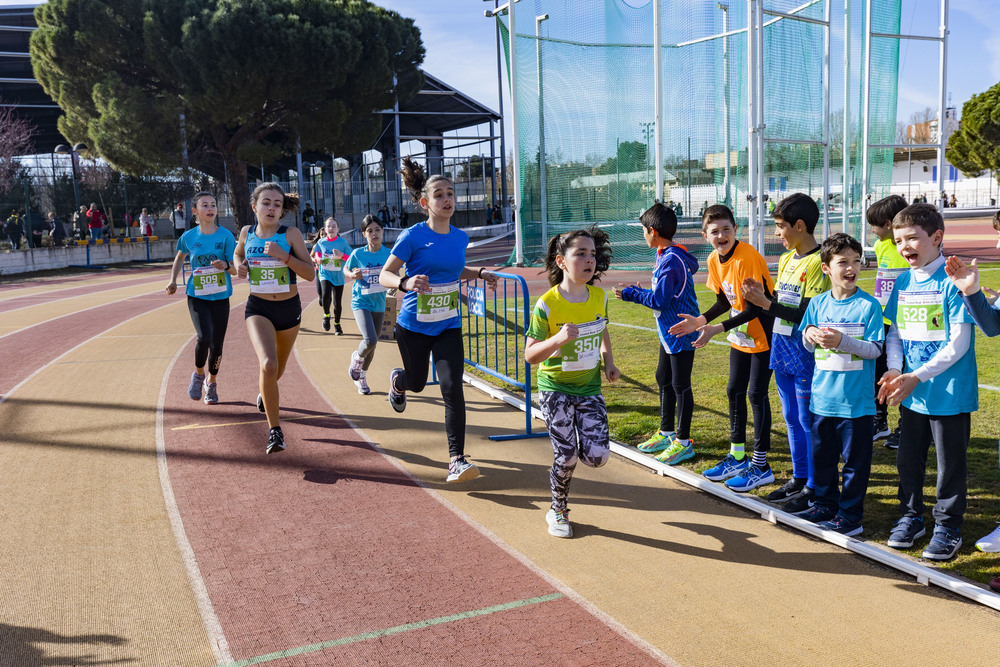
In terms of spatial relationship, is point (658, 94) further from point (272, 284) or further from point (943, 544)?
point (943, 544)

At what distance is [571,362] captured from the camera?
446cm

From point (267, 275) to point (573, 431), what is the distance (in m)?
3.15

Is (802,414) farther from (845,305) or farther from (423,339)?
(423,339)

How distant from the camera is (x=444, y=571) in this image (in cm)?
412

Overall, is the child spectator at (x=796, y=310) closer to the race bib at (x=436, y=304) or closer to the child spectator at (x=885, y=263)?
the child spectator at (x=885, y=263)

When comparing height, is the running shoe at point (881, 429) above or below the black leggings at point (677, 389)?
below

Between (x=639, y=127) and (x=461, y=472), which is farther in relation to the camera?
(x=639, y=127)

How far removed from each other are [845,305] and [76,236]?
3348 centimetres

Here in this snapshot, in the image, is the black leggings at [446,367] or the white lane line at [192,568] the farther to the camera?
the black leggings at [446,367]

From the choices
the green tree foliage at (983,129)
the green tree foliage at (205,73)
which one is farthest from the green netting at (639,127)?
the green tree foliage at (983,129)

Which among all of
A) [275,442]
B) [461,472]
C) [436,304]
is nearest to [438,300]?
[436,304]

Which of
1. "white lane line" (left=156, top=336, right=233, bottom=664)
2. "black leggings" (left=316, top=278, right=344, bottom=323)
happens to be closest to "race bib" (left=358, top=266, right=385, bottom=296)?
"white lane line" (left=156, top=336, right=233, bottom=664)

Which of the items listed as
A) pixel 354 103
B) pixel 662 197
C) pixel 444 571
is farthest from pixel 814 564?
pixel 354 103

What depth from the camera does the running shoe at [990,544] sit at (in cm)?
401
